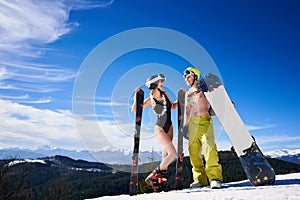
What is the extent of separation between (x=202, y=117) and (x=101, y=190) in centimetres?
11687

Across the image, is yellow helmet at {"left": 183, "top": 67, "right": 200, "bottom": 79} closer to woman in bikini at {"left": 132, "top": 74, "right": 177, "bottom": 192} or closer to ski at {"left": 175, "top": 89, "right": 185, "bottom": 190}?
ski at {"left": 175, "top": 89, "right": 185, "bottom": 190}

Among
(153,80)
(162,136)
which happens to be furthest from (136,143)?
(153,80)

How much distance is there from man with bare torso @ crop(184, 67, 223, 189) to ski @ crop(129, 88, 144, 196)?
0.93m

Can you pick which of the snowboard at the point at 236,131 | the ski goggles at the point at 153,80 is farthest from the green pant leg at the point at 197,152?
the ski goggles at the point at 153,80

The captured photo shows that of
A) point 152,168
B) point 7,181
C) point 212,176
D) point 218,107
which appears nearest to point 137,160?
point 152,168

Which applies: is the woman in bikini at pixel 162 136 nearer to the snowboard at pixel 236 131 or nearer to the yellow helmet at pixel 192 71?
the yellow helmet at pixel 192 71

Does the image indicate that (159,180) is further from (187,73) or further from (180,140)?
(187,73)

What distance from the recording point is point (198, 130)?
6043mm

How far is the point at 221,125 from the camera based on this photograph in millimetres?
5863

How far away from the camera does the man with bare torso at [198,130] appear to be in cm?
580

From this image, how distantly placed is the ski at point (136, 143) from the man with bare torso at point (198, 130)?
3.05 feet

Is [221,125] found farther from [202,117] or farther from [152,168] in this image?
[152,168]

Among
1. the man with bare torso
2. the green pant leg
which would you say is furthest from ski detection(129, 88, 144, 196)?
the green pant leg

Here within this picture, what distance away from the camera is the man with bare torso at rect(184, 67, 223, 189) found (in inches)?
229
